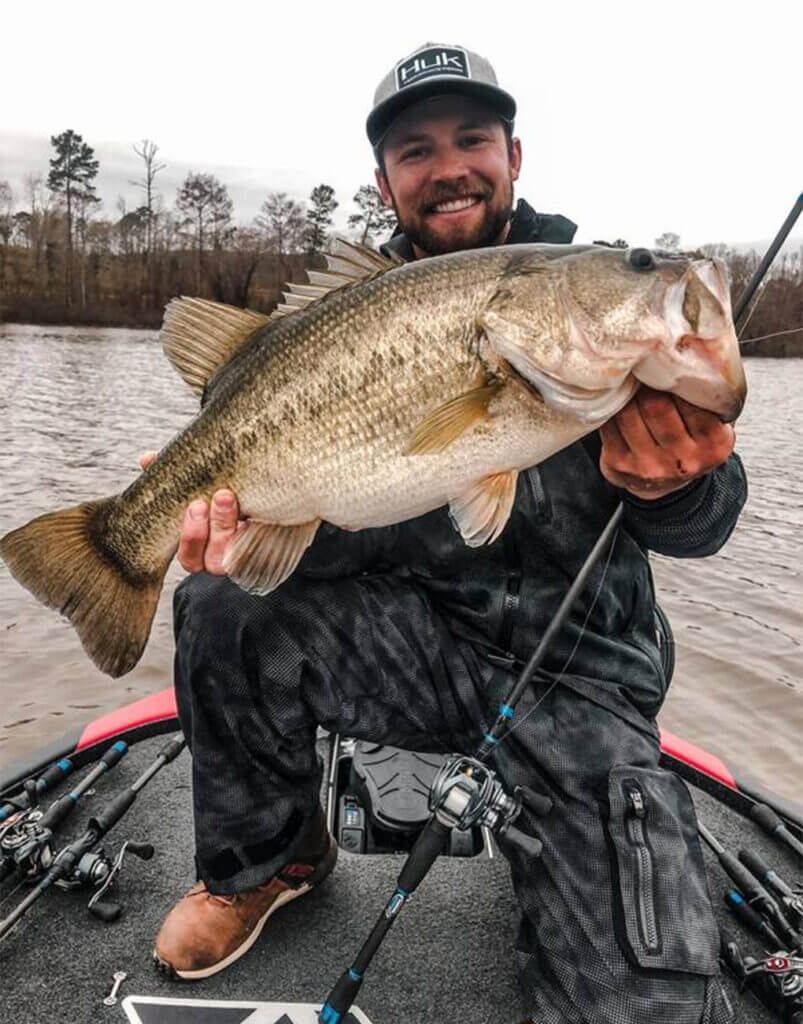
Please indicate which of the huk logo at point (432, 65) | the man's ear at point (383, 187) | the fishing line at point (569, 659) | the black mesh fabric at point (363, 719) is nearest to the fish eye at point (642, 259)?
the fishing line at point (569, 659)

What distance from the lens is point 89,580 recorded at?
2334 millimetres

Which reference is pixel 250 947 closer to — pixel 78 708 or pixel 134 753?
pixel 134 753

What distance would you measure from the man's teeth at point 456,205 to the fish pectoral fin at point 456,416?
136 cm

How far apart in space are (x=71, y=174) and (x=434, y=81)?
205ft

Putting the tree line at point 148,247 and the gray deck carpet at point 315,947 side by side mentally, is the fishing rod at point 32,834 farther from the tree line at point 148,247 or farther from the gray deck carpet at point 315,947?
the tree line at point 148,247

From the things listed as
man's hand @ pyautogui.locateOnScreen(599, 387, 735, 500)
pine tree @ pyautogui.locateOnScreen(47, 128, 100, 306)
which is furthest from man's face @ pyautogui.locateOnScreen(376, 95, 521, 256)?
pine tree @ pyautogui.locateOnScreen(47, 128, 100, 306)

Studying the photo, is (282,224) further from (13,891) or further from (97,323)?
(13,891)

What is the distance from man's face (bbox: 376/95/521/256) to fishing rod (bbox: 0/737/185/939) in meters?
2.22

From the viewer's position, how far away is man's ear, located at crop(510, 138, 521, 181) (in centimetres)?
326

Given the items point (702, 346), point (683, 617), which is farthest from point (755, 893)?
point (683, 617)

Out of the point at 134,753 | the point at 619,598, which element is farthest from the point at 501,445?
the point at 134,753

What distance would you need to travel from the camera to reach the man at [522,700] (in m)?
2.05

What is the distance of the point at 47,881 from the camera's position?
2445 mm

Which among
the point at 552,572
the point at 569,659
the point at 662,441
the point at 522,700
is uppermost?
the point at 662,441
